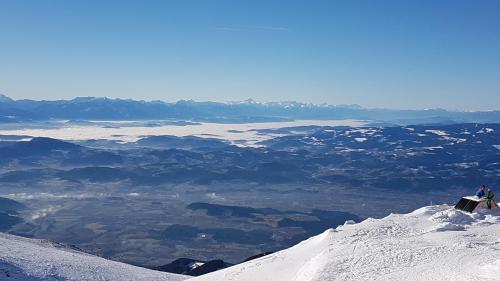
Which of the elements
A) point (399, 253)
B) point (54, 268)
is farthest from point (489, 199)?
point (54, 268)

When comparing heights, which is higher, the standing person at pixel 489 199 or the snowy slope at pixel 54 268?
the standing person at pixel 489 199

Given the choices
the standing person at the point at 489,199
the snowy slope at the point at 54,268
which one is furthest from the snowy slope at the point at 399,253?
the snowy slope at the point at 54,268

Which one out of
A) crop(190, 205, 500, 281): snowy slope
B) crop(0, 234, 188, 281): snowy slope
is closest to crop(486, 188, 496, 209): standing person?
crop(190, 205, 500, 281): snowy slope

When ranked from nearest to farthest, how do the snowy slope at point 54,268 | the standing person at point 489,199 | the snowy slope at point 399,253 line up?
the snowy slope at point 399,253 < the standing person at point 489,199 < the snowy slope at point 54,268

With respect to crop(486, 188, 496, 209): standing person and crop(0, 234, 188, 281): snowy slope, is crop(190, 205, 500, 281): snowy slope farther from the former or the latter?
crop(0, 234, 188, 281): snowy slope

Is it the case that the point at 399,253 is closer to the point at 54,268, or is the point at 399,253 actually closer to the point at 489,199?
the point at 489,199

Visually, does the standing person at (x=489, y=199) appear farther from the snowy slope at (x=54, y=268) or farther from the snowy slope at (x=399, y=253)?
the snowy slope at (x=54, y=268)

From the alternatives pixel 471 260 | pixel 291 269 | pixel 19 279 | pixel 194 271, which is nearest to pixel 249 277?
pixel 291 269
